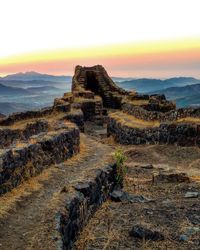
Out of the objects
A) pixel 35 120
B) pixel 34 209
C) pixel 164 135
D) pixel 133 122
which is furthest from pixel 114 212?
pixel 35 120

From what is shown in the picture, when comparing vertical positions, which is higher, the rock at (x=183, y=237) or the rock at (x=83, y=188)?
the rock at (x=83, y=188)

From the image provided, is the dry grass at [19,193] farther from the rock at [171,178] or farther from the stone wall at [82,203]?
the rock at [171,178]

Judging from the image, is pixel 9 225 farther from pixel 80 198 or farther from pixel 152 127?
pixel 152 127

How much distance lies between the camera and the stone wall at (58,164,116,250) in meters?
11.5

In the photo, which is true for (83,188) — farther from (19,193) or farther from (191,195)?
(191,195)

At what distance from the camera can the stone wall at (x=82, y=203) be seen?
11.5 m

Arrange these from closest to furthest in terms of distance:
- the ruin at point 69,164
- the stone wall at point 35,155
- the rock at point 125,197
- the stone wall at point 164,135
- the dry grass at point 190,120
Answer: the ruin at point 69,164, the stone wall at point 35,155, the rock at point 125,197, the stone wall at point 164,135, the dry grass at point 190,120

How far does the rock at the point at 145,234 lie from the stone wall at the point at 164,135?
53.3 ft

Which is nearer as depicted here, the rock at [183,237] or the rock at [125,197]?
the rock at [183,237]

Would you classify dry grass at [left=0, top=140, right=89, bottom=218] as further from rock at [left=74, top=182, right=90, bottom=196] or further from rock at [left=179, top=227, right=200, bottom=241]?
rock at [left=179, top=227, right=200, bottom=241]

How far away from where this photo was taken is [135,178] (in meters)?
21.5

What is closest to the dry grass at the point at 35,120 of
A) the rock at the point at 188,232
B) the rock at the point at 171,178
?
the rock at the point at 171,178

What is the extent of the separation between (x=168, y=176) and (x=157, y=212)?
207 inches

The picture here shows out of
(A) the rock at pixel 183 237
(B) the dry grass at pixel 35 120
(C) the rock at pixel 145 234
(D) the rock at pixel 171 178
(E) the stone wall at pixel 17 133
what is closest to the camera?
(C) the rock at pixel 145 234
